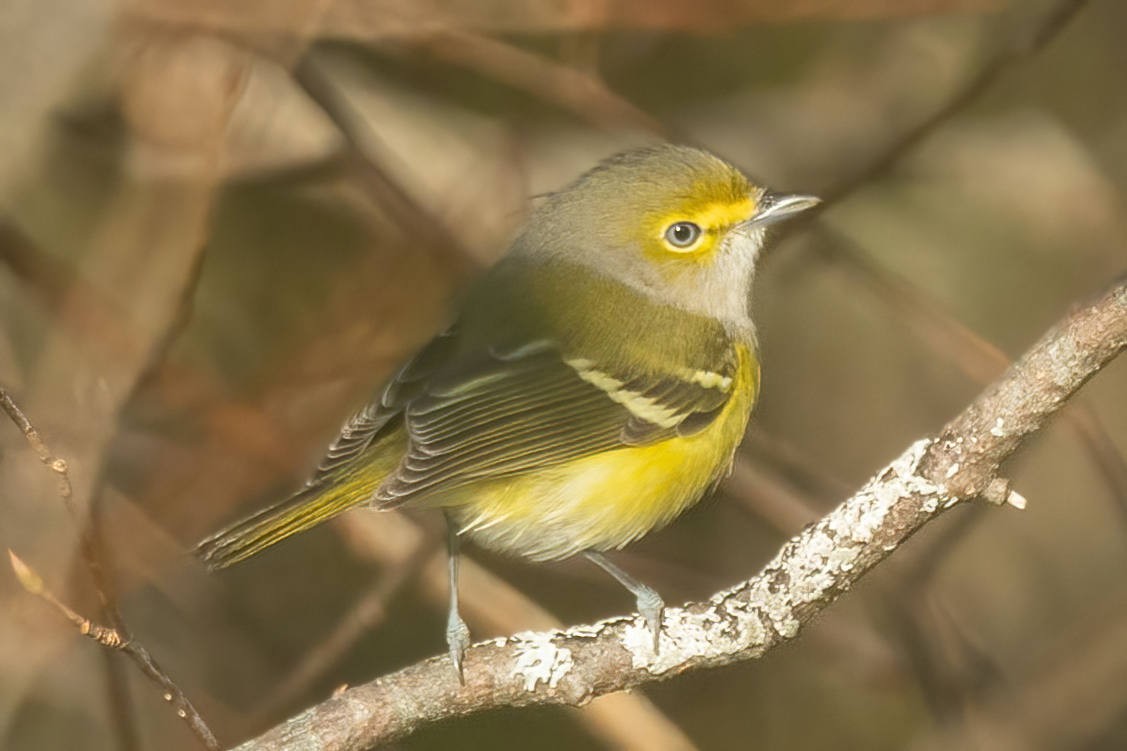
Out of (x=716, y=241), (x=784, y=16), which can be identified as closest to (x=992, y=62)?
(x=784, y=16)

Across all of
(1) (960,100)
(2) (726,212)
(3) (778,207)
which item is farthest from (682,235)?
(1) (960,100)

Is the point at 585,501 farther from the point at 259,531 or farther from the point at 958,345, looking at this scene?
the point at 958,345

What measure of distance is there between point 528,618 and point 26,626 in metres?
1.26

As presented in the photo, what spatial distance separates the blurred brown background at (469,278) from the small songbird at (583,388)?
0.52m

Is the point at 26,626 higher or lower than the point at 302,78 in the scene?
lower

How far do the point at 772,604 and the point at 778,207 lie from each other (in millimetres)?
1263

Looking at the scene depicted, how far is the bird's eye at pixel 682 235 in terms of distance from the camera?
148 inches

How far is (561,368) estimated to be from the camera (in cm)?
347

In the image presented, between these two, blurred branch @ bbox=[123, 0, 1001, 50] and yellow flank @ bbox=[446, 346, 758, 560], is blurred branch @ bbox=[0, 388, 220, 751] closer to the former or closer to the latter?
yellow flank @ bbox=[446, 346, 758, 560]

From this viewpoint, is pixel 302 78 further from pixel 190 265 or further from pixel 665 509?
pixel 665 509

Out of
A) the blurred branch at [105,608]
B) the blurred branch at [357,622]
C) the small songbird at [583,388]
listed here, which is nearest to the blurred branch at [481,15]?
the small songbird at [583,388]

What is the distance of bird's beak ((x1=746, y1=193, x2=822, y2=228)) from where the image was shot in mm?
3613

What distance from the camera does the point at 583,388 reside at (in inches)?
136

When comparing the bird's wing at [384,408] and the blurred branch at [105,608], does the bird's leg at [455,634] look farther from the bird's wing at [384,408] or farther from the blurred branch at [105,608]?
the blurred branch at [105,608]
